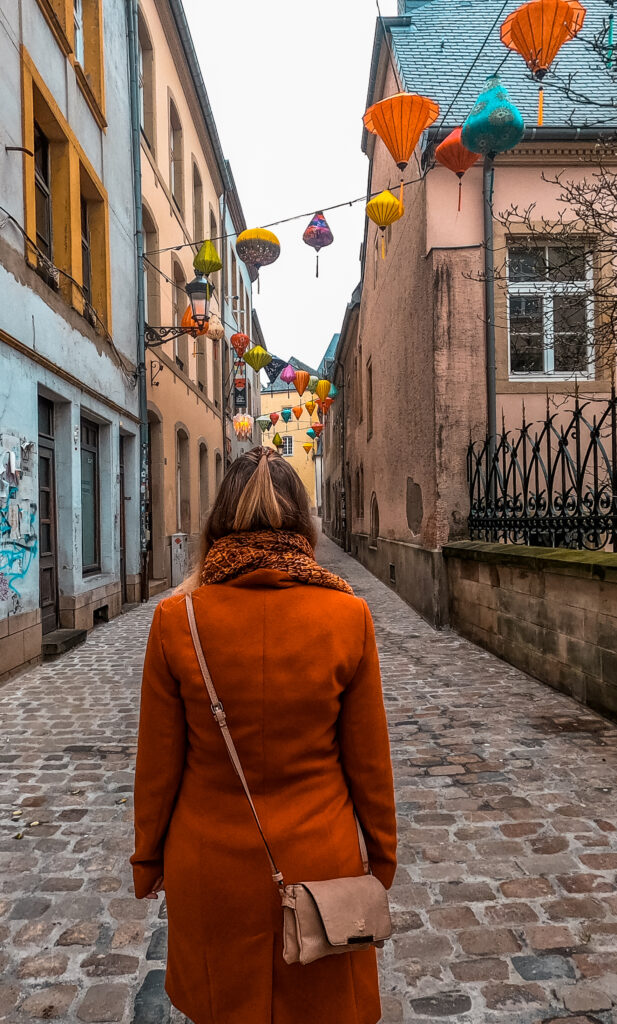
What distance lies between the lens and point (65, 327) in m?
8.56

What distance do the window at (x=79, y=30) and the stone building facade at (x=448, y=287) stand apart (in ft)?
16.1

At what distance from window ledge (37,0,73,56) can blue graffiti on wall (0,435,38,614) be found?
5.24m

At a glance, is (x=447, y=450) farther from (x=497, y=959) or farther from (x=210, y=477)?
(x=210, y=477)

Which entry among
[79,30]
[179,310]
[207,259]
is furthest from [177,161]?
[79,30]

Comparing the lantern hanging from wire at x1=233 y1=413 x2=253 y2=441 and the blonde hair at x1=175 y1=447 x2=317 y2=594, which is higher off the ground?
the lantern hanging from wire at x1=233 y1=413 x2=253 y2=441

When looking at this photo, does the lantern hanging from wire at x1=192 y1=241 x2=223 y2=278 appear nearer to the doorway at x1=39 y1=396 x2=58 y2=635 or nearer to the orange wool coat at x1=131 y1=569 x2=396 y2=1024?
the doorway at x1=39 y1=396 x2=58 y2=635

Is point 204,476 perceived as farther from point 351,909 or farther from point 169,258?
point 351,909

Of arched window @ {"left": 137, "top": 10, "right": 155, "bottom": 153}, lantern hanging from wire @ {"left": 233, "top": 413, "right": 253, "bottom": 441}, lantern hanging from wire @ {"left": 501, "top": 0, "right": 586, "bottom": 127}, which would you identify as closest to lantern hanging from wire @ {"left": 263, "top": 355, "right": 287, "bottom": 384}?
lantern hanging from wire @ {"left": 233, "top": 413, "right": 253, "bottom": 441}

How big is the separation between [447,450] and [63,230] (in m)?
5.89

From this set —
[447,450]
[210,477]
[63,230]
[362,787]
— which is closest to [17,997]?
[362,787]

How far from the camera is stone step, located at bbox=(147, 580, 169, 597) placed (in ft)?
43.8

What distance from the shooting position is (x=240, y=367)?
83.9ft

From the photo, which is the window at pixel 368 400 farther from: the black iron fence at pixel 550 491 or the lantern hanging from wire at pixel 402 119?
the lantern hanging from wire at pixel 402 119

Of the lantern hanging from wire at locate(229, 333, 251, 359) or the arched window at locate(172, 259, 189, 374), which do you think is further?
the lantern hanging from wire at locate(229, 333, 251, 359)
